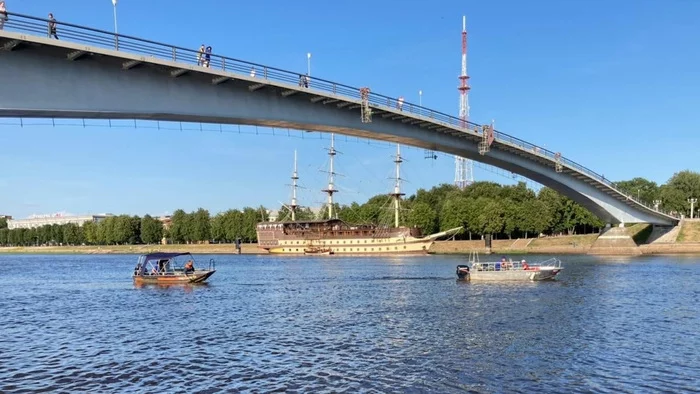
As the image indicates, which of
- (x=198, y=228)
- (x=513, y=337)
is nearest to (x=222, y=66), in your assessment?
(x=513, y=337)

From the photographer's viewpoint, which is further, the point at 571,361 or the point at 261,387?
the point at 571,361

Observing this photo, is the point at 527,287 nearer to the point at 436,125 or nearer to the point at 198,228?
the point at 436,125

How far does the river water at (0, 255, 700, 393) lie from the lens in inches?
692

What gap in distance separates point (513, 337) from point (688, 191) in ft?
426

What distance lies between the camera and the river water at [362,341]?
57.7 feet

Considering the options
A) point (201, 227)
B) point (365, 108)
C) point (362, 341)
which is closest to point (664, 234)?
point (365, 108)

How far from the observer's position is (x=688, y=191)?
13325 centimetres

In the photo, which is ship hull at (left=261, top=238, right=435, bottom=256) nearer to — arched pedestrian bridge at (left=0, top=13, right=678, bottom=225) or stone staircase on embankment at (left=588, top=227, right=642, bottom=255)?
stone staircase on embankment at (left=588, top=227, right=642, bottom=255)

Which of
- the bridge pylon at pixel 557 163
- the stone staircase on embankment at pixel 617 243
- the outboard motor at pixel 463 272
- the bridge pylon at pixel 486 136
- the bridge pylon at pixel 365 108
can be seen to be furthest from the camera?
the stone staircase on embankment at pixel 617 243

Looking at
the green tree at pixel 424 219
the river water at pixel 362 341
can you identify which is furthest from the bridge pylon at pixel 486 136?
the green tree at pixel 424 219

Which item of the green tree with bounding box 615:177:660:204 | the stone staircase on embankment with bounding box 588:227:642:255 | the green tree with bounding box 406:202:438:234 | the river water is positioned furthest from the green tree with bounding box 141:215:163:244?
the river water

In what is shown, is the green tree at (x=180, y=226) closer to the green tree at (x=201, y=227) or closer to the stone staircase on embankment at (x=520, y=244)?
the green tree at (x=201, y=227)

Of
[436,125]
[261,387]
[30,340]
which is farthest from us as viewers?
[436,125]

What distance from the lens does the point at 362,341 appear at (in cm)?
2355
